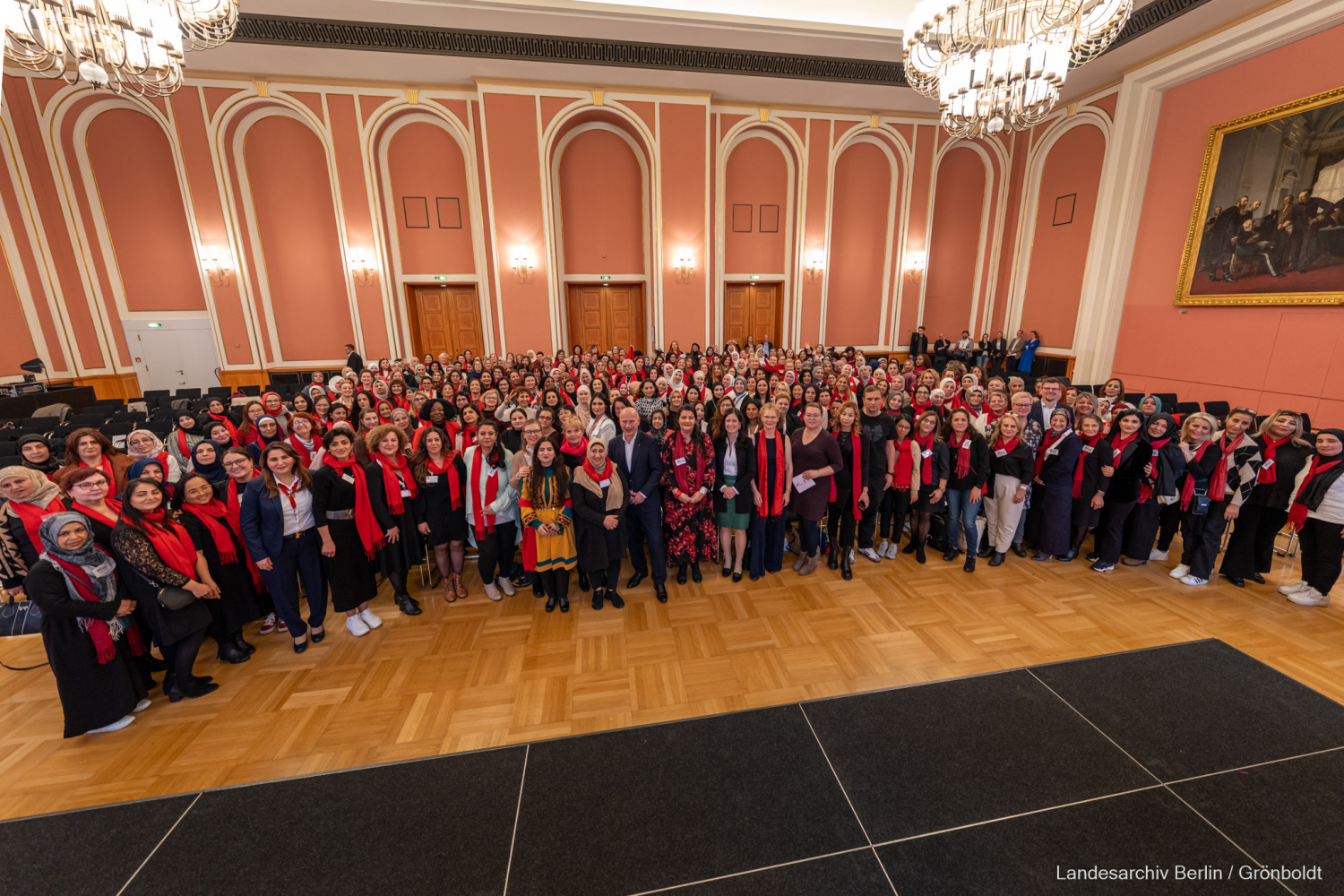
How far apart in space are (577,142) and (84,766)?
13237mm

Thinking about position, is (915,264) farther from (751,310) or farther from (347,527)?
(347,527)

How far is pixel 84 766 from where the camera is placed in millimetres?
2805

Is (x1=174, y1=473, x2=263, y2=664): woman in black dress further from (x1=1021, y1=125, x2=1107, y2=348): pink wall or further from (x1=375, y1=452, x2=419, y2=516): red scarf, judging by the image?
(x1=1021, y1=125, x2=1107, y2=348): pink wall

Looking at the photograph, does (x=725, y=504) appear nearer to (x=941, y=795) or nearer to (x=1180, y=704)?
(x=941, y=795)

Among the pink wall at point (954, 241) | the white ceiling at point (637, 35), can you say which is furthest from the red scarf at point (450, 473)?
the pink wall at point (954, 241)

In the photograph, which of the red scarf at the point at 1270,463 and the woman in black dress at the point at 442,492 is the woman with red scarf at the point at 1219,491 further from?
the woman in black dress at the point at 442,492

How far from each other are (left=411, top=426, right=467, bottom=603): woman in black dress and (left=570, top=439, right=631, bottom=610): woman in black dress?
100 cm

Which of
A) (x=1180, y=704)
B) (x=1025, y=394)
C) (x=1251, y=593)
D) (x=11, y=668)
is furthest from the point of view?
(x=1025, y=394)

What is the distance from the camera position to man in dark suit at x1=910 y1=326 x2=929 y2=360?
14.1 metres

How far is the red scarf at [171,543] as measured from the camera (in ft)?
9.79

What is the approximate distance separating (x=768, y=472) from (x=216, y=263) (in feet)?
44.4

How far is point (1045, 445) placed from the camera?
4660 mm

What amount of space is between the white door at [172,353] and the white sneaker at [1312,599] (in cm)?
1749

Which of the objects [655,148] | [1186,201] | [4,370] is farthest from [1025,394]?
[4,370]
